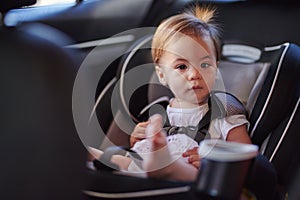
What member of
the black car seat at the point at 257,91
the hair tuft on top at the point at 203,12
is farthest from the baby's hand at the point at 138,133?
the hair tuft on top at the point at 203,12

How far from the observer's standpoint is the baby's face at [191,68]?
142cm

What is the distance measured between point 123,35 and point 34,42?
105 centimetres

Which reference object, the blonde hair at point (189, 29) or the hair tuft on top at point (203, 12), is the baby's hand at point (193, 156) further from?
the hair tuft on top at point (203, 12)

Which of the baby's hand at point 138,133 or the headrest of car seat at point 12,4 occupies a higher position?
the headrest of car seat at point 12,4

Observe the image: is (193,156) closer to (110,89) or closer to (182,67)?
(182,67)

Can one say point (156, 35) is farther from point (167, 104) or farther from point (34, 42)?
point (34, 42)

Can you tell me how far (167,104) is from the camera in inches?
60.4

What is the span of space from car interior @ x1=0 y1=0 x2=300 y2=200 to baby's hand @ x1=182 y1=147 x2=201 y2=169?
0.54 ft

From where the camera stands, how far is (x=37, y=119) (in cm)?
90

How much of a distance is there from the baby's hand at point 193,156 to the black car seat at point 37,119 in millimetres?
445

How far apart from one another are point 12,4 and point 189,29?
50 centimetres

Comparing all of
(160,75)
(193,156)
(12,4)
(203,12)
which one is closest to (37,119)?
(12,4)

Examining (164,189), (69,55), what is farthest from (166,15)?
(69,55)

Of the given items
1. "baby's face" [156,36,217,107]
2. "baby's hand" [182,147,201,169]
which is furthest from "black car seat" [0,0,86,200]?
"baby's face" [156,36,217,107]
